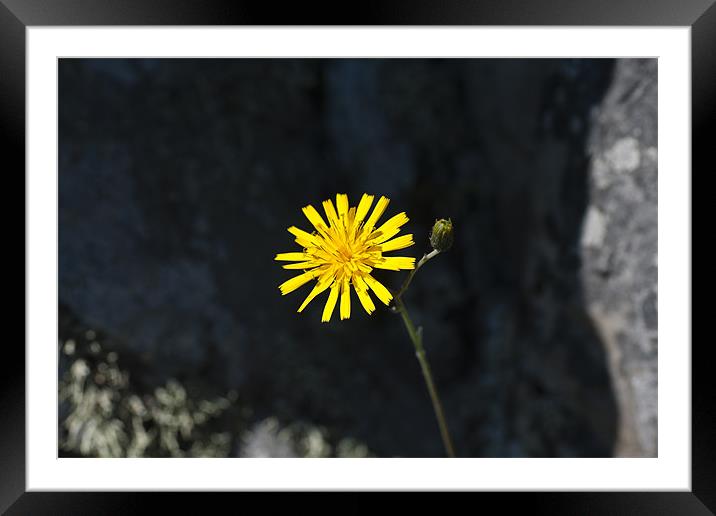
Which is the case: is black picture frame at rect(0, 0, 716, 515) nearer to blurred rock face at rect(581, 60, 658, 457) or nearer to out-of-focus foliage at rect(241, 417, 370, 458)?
blurred rock face at rect(581, 60, 658, 457)

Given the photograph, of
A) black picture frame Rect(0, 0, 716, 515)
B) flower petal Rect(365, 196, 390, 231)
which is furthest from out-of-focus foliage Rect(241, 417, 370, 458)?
flower petal Rect(365, 196, 390, 231)

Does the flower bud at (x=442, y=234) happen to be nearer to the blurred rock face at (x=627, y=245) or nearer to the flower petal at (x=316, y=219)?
the flower petal at (x=316, y=219)

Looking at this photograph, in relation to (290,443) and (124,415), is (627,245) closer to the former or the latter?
(290,443)

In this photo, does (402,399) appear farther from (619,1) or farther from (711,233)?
(619,1)

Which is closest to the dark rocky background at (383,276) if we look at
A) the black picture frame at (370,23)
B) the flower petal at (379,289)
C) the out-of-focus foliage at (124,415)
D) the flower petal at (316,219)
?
the out-of-focus foliage at (124,415)

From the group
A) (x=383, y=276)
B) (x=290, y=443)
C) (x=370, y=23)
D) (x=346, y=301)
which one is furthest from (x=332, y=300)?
(x=290, y=443)

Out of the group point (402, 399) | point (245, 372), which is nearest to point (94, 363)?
point (245, 372)
